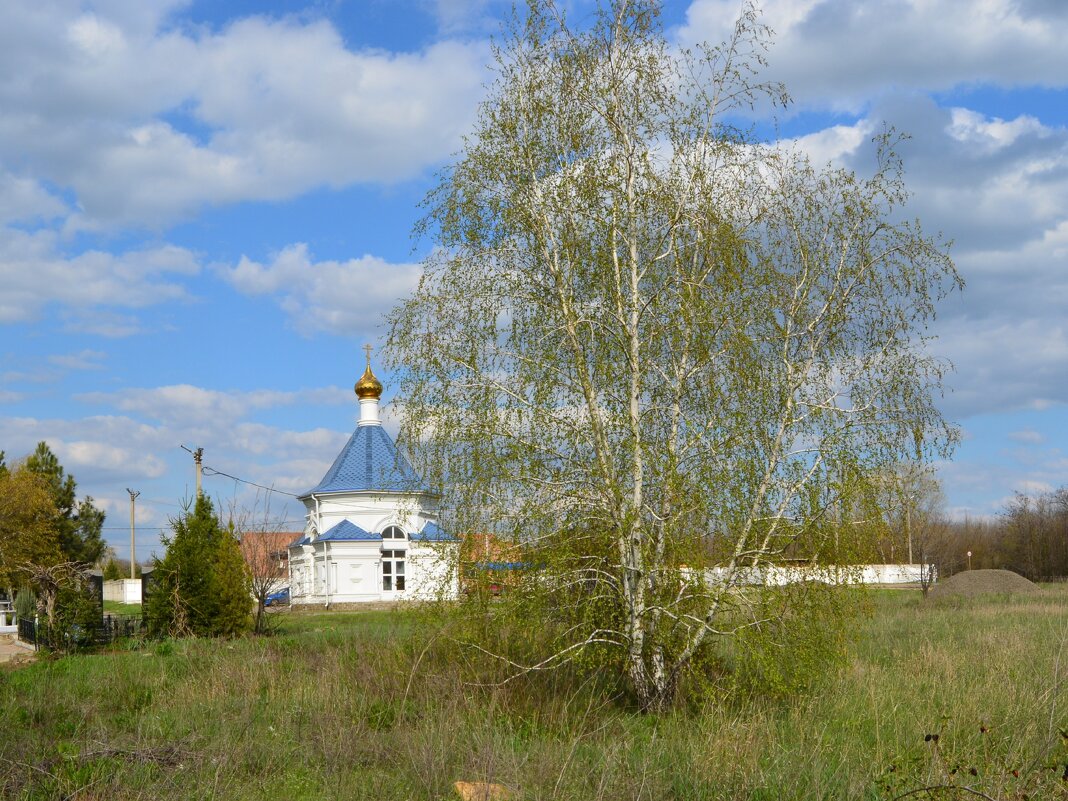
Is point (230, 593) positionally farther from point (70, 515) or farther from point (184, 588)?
point (70, 515)

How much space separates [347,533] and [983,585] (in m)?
22.9

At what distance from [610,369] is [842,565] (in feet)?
11.2

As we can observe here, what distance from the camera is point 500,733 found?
905 cm

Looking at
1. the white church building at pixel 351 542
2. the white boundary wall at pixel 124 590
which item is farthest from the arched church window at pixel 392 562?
the white boundary wall at pixel 124 590

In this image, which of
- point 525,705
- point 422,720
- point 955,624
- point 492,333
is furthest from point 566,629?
point 955,624

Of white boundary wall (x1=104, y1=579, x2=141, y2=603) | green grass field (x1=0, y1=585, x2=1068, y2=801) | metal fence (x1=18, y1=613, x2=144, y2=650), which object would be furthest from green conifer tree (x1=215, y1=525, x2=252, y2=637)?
white boundary wall (x1=104, y1=579, x2=141, y2=603)

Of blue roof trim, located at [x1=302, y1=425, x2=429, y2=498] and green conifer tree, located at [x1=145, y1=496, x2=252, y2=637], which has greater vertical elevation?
blue roof trim, located at [x1=302, y1=425, x2=429, y2=498]

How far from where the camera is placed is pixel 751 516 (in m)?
11.6

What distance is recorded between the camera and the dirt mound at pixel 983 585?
33.9 metres

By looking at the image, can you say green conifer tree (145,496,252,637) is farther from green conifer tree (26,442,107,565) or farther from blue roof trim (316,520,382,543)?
green conifer tree (26,442,107,565)

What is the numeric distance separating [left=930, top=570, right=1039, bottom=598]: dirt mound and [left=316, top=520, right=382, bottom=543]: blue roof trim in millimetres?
20319

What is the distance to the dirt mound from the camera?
33.9 m

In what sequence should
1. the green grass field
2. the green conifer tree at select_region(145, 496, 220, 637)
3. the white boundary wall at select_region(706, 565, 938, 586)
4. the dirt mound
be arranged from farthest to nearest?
the dirt mound, the green conifer tree at select_region(145, 496, 220, 637), the white boundary wall at select_region(706, 565, 938, 586), the green grass field

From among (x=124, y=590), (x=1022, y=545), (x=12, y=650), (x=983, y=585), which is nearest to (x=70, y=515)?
(x=124, y=590)
